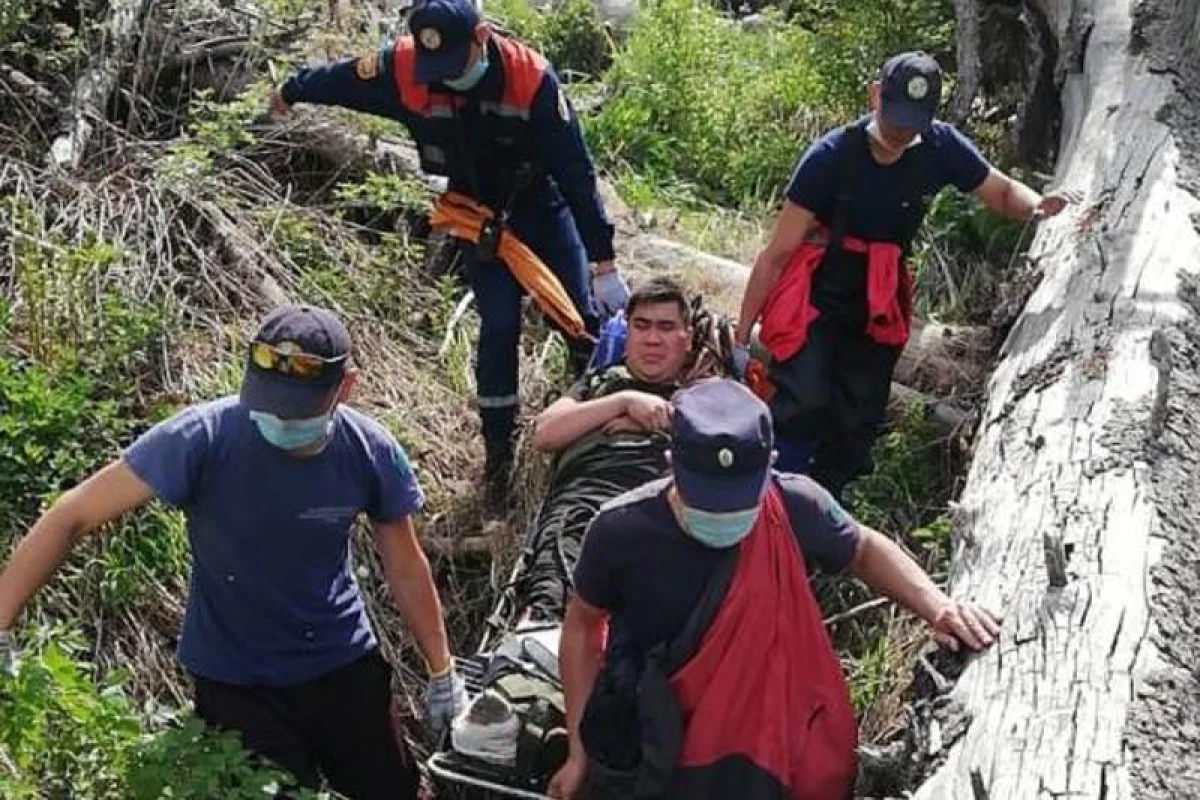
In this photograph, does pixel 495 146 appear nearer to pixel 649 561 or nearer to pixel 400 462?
pixel 400 462

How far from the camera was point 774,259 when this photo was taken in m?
→ 5.08

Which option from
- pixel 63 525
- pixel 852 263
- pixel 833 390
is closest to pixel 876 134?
pixel 852 263

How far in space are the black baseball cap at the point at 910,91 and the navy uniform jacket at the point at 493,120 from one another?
1.00 m

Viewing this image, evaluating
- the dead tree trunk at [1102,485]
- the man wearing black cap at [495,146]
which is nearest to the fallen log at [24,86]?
the man wearing black cap at [495,146]

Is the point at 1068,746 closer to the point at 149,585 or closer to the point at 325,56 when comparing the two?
the point at 149,585

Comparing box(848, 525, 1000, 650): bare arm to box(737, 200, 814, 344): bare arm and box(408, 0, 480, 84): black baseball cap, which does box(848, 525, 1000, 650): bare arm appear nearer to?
box(737, 200, 814, 344): bare arm

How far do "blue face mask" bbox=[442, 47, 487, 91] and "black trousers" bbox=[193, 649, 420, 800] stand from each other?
1.78 meters

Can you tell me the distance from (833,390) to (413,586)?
170 centimetres

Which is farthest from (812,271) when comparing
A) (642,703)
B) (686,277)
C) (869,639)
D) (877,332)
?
(642,703)

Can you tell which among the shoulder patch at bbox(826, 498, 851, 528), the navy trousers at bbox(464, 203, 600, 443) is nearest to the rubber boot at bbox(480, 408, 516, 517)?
the navy trousers at bbox(464, 203, 600, 443)

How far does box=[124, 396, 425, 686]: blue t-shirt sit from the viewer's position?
372 centimetres

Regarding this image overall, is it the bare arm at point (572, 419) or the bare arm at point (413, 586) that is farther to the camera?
the bare arm at point (572, 419)

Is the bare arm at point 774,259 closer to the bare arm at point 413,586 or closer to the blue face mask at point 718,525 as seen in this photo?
the bare arm at point 413,586

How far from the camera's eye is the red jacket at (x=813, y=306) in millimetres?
5051
